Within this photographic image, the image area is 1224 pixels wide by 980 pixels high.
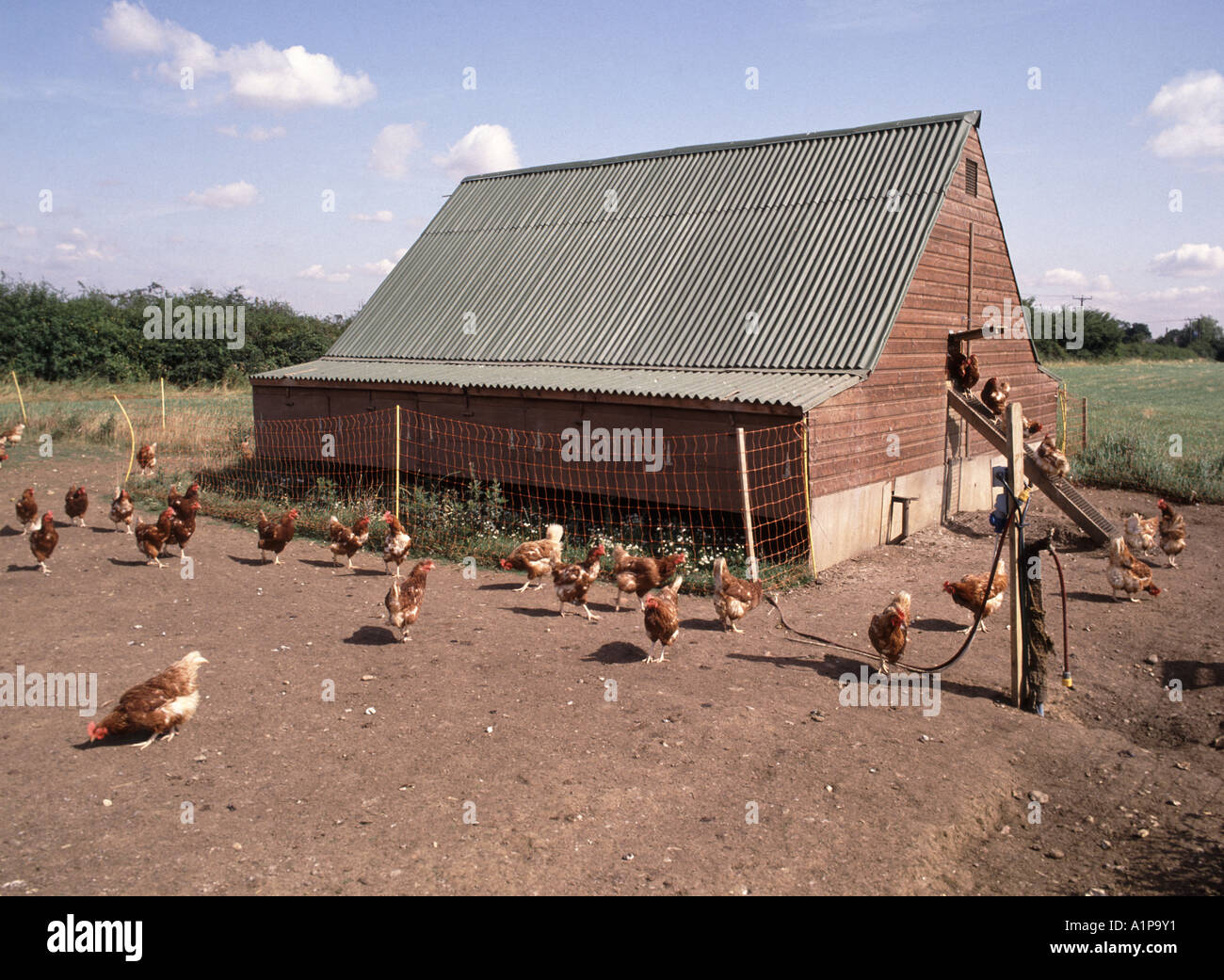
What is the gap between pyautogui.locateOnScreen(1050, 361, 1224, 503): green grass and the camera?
57.5 ft

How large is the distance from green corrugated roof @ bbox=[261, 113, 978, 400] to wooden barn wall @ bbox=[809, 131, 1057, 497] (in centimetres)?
49

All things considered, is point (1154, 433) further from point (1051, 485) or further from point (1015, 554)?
point (1015, 554)

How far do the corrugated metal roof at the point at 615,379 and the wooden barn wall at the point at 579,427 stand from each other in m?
0.26

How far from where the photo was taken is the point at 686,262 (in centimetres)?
1664

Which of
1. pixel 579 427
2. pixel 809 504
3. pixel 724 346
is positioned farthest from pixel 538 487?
pixel 809 504

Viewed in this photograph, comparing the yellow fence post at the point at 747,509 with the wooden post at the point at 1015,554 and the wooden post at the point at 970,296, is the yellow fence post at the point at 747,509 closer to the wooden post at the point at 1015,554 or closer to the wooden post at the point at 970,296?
the wooden post at the point at 1015,554

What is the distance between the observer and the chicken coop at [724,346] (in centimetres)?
1249

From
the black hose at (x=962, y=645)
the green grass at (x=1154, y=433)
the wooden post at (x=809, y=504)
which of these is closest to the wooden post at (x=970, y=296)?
the green grass at (x=1154, y=433)

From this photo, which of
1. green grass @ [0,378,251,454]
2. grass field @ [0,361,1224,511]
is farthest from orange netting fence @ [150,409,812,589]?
grass field @ [0,361,1224,511]

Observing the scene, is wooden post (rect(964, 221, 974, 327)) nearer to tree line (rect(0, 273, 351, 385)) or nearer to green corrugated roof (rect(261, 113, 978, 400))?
green corrugated roof (rect(261, 113, 978, 400))

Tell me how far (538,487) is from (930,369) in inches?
281

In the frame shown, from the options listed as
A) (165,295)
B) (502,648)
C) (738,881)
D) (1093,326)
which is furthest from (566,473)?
(1093,326)
